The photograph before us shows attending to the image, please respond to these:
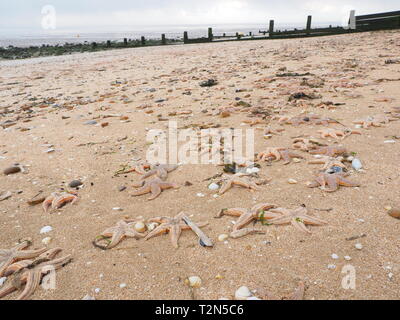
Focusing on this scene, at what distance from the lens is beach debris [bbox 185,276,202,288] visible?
243 cm

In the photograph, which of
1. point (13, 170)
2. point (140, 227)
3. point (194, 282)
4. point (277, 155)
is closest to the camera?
point (194, 282)

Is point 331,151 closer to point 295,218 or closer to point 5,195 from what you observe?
point 295,218

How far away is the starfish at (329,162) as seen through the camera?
3975mm

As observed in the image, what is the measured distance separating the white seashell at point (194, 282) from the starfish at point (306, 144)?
3.00 metres

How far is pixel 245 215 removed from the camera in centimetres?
309

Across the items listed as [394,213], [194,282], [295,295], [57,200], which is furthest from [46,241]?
[394,213]

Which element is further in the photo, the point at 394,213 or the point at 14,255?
the point at 394,213

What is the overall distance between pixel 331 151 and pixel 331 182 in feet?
3.09

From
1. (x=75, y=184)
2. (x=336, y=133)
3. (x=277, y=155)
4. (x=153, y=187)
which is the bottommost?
(x=75, y=184)

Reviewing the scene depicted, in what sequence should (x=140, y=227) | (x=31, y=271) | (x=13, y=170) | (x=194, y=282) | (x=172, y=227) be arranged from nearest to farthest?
(x=194, y=282), (x=31, y=271), (x=172, y=227), (x=140, y=227), (x=13, y=170)

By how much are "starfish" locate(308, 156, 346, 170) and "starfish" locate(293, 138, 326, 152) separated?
451mm

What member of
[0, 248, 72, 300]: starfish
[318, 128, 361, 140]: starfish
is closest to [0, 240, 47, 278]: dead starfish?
[0, 248, 72, 300]: starfish

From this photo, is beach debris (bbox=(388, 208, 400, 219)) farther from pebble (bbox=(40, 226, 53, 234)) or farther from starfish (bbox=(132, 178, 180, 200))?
pebble (bbox=(40, 226, 53, 234))

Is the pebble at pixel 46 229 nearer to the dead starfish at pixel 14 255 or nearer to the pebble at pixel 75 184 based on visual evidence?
the dead starfish at pixel 14 255
